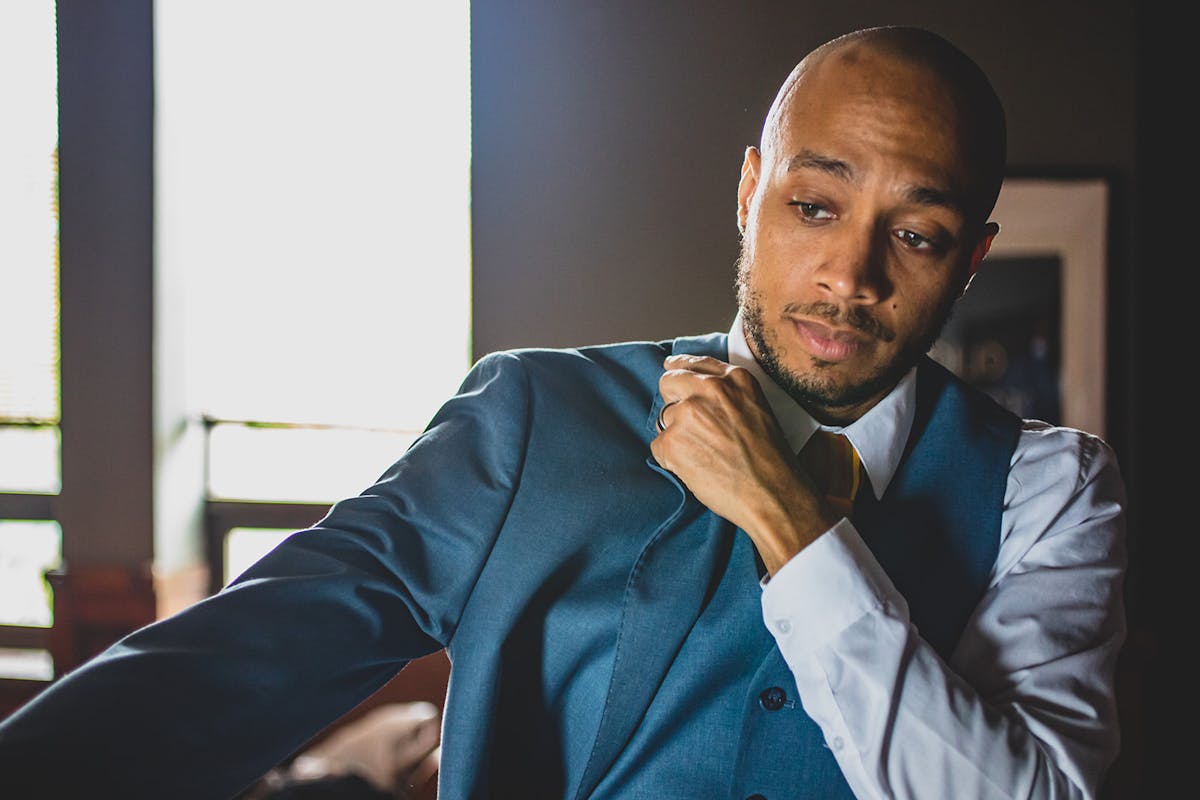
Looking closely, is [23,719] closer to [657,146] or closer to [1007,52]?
[657,146]

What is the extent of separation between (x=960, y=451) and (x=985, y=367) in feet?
5.45

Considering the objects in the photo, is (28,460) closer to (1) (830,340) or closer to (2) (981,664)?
(1) (830,340)

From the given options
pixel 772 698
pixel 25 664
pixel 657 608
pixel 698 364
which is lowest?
pixel 25 664

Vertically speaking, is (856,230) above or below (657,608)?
above

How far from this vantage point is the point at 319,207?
3.32 meters

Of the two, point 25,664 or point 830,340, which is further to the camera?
point 25,664

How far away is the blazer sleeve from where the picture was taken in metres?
0.70

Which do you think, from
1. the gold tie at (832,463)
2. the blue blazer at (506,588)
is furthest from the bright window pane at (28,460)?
the gold tie at (832,463)

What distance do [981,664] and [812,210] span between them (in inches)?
24.6

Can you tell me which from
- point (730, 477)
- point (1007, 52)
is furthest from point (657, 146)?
point (730, 477)

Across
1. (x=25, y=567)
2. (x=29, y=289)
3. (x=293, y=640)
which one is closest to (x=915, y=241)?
(x=293, y=640)

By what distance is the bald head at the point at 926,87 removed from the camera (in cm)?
119

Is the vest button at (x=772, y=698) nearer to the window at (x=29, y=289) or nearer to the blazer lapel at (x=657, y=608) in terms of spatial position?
the blazer lapel at (x=657, y=608)

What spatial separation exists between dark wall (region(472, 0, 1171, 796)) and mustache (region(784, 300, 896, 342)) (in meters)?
1.62
